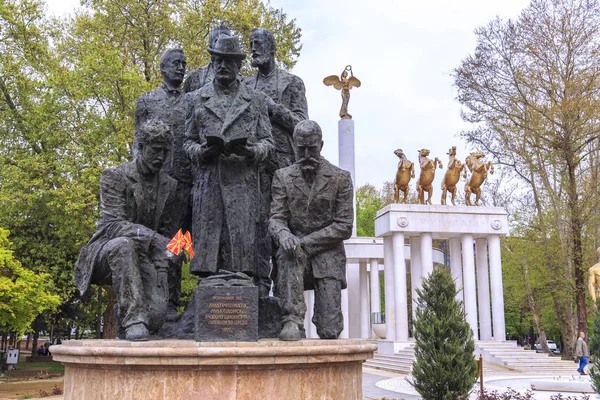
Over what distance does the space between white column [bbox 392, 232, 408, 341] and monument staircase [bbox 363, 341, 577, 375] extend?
2.81 feet

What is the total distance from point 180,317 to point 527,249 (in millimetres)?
29086

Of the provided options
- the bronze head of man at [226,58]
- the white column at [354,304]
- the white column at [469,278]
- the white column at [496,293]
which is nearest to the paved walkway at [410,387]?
the white column at [496,293]

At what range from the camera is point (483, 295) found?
26766 millimetres

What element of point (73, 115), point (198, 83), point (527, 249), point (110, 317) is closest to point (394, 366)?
point (110, 317)

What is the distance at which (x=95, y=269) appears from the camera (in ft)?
18.9

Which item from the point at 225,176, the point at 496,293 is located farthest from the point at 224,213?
the point at 496,293

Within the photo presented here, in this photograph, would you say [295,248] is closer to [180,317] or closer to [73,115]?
[180,317]

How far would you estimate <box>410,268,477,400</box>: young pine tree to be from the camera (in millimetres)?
10203

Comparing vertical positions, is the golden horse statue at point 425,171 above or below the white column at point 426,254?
above

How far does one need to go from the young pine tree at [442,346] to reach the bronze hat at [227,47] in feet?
20.5

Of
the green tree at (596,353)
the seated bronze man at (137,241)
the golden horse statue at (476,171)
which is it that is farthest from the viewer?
the golden horse statue at (476,171)

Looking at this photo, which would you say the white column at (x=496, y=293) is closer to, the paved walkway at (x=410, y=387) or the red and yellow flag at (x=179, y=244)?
the paved walkway at (x=410, y=387)

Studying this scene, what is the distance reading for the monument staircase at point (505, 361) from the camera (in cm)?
2222

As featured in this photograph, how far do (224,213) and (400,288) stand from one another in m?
20.5
